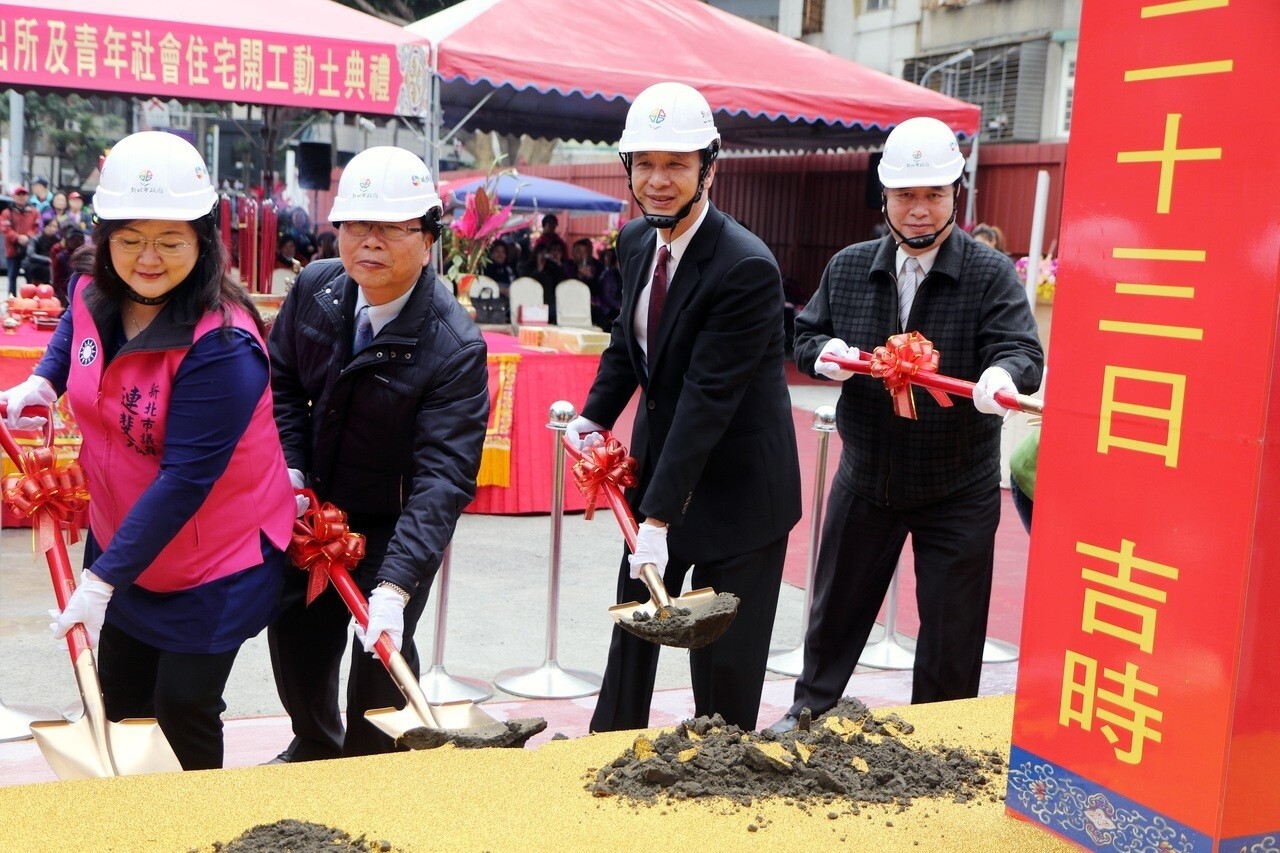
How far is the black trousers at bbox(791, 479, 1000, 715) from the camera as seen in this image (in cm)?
338

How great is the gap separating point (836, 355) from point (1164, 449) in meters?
1.71

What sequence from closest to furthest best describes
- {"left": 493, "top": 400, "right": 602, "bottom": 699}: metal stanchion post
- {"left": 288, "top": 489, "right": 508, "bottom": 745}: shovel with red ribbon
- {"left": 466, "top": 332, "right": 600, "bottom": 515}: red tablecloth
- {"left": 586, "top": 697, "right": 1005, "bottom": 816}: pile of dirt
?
{"left": 586, "top": 697, "right": 1005, "bottom": 816}: pile of dirt, {"left": 288, "top": 489, "right": 508, "bottom": 745}: shovel with red ribbon, {"left": 493, "top": 400, "right": 602, "bottom": 699}: metal stanchion post, {"left": 466, "top": 332, "right": 600, "bottom": 515}: red tablecloth

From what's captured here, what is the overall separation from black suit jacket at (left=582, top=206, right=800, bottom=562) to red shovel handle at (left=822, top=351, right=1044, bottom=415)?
0.18m

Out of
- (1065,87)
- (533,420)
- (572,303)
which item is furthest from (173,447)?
(1065,87)

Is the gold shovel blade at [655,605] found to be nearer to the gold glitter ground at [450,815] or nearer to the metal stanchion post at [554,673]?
the gold glitter ground at [450,815]

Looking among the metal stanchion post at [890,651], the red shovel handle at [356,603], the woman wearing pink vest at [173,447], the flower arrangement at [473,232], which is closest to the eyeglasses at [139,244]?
the woman wearing pink vest at [173,447]

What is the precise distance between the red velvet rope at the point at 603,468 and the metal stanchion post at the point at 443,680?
130 cm

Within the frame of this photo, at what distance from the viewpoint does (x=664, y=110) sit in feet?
9.42

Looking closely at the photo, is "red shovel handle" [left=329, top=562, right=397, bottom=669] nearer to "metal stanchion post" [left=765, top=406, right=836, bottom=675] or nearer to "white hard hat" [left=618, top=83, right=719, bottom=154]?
"white hard hat" [left=618, top=83, right=719, bottom=154]

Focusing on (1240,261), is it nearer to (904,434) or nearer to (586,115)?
(904,434)

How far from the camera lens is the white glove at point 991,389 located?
9.42 ft

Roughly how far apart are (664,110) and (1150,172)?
4.95ft

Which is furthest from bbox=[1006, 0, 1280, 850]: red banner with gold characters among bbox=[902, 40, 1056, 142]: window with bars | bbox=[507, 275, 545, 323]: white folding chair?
bbox=[902, 40, 1056, 142]: window with bars

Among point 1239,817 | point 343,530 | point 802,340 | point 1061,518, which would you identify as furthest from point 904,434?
point 1239,817
